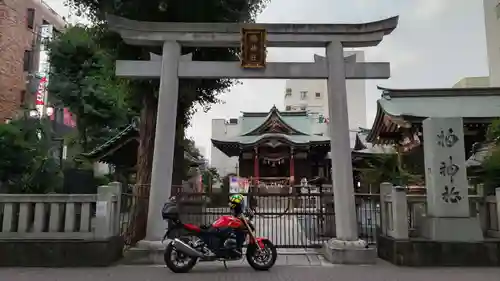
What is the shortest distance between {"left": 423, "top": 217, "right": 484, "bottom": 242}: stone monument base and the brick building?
22.8m

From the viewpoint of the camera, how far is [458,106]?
20.9m

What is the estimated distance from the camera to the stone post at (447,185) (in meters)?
8.65

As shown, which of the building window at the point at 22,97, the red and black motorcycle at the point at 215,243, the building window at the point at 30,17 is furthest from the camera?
the building window at the point at 30,17

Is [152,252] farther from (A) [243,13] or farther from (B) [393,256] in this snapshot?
(A) [243,13]

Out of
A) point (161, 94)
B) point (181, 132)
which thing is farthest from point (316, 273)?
point (181, 132)

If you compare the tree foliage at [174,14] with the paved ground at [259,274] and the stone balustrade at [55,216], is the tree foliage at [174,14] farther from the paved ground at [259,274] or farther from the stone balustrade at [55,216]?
the paved ground at [259,274]

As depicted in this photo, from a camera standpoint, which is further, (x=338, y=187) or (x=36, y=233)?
(x=338, y=187)

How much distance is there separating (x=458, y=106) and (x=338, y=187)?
48.5 feet

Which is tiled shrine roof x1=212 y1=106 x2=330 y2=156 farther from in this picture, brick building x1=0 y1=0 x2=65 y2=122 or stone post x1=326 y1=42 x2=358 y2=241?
stone post x1=326 y1=42 x2=358 y2=241

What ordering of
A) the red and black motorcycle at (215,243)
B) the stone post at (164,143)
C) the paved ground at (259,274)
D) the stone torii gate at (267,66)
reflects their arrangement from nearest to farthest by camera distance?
the paved ground at (259,274) → the red and black motorcycle at (215,243) → the stone post at (164,143) → the stone torii gate at (267,66)

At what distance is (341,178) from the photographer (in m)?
9.27

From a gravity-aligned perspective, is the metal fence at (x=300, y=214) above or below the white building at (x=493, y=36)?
below

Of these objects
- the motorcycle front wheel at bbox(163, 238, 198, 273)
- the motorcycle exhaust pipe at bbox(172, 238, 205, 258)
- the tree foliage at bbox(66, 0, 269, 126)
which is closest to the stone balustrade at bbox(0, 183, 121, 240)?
the motorcycle front wheel at bbox(163, 238, 198, 273)

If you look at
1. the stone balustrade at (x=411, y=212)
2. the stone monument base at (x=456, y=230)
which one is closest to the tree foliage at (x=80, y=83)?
the stone balustrade at (x=411, y=212)
